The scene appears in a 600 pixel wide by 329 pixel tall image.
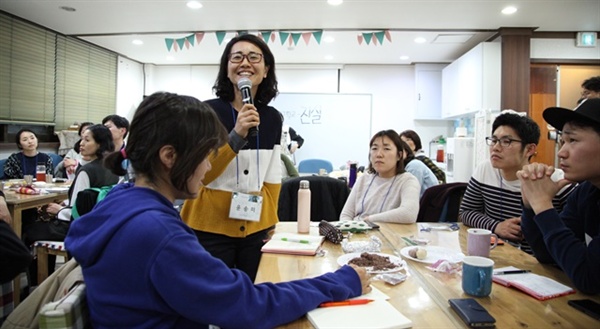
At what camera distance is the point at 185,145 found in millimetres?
853

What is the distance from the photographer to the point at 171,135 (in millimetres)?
840

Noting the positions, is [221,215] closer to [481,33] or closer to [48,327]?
[48,327]

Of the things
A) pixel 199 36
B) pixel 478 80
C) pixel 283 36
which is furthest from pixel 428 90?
pixel 199 36

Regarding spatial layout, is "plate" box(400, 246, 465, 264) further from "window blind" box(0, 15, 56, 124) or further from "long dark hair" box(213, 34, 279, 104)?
"window blind" box(0, 15, 56, 124)

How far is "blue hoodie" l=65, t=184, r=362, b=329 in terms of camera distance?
71 centimetres

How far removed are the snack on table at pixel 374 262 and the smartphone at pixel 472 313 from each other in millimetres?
265

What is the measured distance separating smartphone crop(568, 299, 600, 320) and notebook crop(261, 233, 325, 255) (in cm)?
75

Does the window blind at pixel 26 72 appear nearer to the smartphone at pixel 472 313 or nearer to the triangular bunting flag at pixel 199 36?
the triangular bunting flag at pixel 199 36

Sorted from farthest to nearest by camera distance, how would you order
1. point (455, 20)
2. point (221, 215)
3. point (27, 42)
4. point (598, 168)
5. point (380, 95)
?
point (380, 95) < point (27, 42) < point (455, 20) < point (221, 215) < point (598, 168)

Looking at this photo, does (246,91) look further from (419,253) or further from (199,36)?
(199,36)

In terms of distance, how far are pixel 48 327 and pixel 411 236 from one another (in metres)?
1.36

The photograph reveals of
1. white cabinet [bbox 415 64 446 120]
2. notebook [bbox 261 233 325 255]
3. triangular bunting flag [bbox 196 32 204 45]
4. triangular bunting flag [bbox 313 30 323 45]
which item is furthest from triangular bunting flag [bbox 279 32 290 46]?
notebook [bbox 261 233 325 255]

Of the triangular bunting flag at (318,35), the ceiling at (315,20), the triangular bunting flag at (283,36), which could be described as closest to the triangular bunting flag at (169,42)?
the ceiling at (315,20)

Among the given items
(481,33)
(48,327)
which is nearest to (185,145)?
(48,327)
